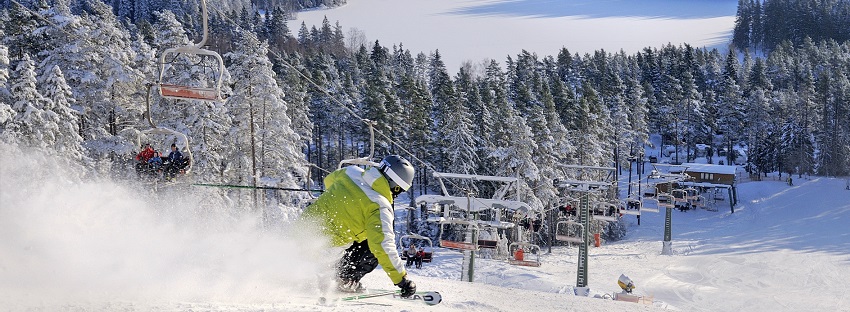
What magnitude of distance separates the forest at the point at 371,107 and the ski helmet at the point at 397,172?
7507mm

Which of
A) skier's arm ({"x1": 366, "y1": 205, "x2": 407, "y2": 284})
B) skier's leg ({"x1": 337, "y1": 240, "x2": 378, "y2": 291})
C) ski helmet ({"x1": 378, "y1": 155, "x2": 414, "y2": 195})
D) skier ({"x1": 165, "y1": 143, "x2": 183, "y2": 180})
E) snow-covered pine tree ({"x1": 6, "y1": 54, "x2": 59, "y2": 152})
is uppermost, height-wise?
snow-covered pine tree ({"x1": 6, "y1": 54, "x2": 59, "y2": 152})

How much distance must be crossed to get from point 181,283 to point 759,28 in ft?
557

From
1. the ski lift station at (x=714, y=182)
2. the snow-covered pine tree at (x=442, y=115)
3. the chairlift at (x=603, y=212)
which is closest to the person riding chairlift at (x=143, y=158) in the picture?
the chairlift at (x=603, y=212)

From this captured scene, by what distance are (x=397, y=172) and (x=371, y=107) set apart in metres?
51.5

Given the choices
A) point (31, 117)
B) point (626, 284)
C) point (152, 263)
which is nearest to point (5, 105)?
point (31, 117)

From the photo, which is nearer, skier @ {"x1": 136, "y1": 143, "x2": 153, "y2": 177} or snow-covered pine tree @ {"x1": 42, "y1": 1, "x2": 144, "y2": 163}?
skier @ {"x1": 136, "y1": 143, "x2": 153, "y2": 177}

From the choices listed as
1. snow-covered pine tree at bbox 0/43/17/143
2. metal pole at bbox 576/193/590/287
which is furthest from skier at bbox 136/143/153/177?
metal pole at bbox 576/193/590/287

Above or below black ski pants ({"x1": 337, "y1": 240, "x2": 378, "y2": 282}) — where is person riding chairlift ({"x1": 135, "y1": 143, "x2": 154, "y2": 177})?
above

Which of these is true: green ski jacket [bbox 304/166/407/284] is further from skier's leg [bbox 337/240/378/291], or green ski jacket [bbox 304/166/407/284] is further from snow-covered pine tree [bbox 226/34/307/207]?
snow-covered pine tree [bbox 226/34/307/207]

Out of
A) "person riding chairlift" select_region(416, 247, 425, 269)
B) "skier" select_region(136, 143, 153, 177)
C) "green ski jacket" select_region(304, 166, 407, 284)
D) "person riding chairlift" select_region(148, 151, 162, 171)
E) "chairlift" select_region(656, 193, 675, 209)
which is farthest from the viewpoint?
"chairlift" select_region(656, 193, 675, 209)

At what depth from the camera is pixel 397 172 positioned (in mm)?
8156

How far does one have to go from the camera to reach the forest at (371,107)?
99.8 feet

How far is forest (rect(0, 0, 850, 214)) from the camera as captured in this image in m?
30.4

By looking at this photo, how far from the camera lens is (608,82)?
91750 millimetres
